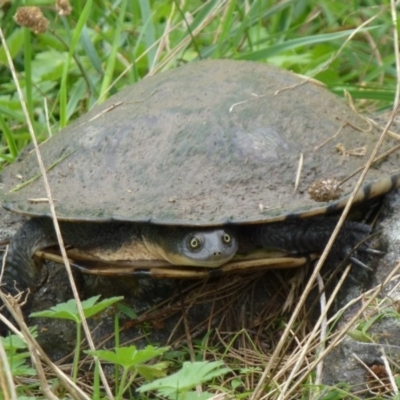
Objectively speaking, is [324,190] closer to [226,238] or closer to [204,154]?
[226,238]

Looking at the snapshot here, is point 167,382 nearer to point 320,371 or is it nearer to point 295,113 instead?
point 320,371

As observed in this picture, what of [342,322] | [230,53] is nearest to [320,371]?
[342,322]

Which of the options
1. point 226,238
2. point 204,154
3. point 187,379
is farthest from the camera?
point 204,154

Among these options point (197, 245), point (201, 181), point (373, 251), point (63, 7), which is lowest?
point (373, 251)

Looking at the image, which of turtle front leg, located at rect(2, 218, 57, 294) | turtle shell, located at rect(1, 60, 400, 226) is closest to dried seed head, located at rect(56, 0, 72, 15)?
turtle shell, located at rect(1, 60, 400, 226)

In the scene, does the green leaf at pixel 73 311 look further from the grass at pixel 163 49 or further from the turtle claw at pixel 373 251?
the grass at pixel 163 49

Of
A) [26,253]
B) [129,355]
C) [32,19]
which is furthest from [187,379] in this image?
[32,19]
